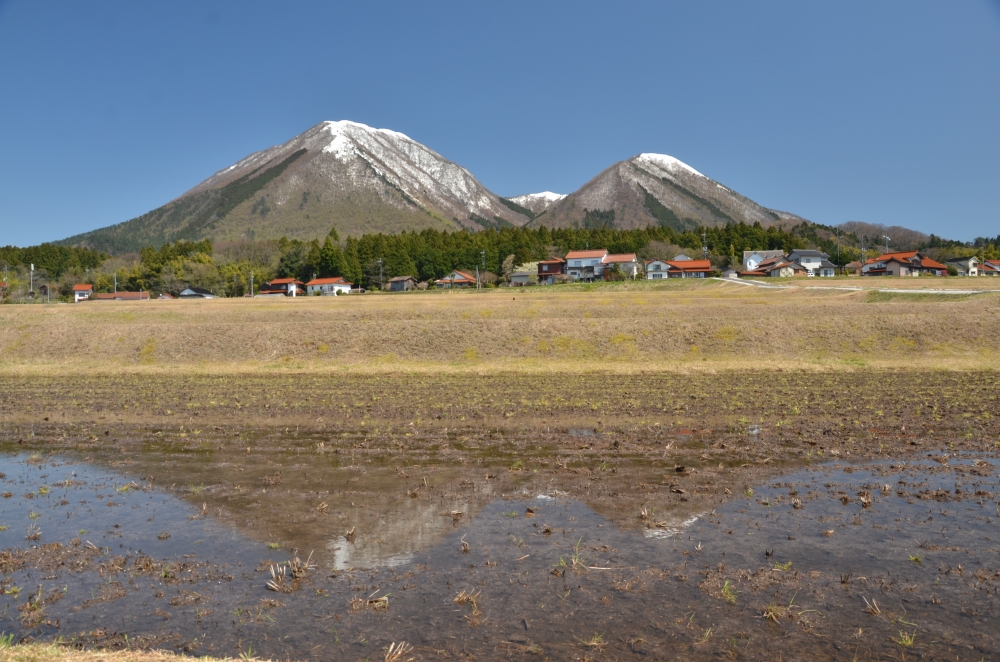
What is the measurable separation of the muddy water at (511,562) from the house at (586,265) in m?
105

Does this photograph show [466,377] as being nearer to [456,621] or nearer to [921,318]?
[456,621]

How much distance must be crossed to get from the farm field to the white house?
350 ft

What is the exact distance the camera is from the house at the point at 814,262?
119500mm

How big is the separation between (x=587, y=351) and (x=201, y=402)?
1937cm

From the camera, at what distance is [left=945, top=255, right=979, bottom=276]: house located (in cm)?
12129

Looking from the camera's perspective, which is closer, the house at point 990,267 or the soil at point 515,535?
the soil at point 515,535

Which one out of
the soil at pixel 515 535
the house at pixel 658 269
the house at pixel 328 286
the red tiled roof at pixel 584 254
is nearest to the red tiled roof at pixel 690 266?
the house at pixel 658 269

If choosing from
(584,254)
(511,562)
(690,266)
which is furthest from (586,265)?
(511,562)

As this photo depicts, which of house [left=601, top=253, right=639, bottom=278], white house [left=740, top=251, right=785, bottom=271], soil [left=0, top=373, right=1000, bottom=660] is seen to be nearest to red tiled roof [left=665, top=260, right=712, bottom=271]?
house [left=601, top=253, right=639, bottom=278]

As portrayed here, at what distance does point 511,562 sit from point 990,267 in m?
151

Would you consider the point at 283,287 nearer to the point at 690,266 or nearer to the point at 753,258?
the point at 690,266

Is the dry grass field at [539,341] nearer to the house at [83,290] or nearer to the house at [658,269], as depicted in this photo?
the house at [658,269]

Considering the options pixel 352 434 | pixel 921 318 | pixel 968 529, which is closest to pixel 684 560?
pixel 968 529

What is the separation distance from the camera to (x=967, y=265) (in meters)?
125
